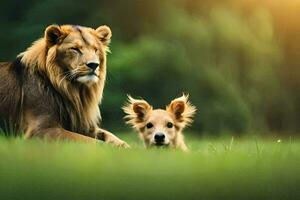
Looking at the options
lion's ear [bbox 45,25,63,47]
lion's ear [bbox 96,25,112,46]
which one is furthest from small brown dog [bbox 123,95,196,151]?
lion's ear [bbox 45,25,63,47]

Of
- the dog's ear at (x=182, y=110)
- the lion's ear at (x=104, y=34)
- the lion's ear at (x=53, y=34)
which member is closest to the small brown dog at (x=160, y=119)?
the dog's ear at (x=182, y=110)

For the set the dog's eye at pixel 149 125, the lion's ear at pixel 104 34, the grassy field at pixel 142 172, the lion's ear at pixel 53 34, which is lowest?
the grassy field at pixel 142 172

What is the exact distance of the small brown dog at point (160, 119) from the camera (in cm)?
446

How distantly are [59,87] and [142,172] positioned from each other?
59 cm

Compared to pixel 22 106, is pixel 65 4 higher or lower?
higher

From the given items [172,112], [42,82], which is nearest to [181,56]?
[172,112]

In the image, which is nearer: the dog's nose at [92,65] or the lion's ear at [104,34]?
the dog's nose at [92,65]

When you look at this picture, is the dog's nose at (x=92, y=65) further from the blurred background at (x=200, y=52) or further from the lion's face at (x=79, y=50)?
the blurred background at (x=200, y=52)

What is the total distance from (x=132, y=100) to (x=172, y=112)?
0.17 metres

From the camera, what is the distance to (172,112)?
14.8ft

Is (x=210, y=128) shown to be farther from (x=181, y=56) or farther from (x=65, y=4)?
(x=65, y=4)

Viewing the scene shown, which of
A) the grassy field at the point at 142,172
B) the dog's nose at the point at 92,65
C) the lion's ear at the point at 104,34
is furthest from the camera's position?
the lion's ear at the point at 104,34

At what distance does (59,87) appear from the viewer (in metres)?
4.53

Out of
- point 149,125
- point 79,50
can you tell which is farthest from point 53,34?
point 149,125
